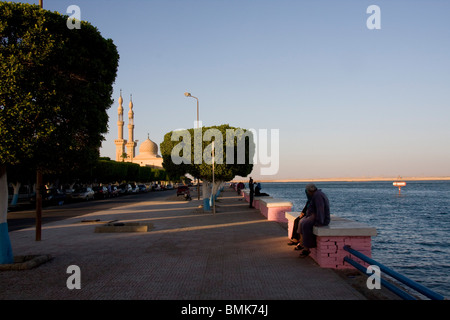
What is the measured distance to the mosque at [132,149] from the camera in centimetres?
11699

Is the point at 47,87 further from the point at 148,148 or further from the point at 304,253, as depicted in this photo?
the point at 148,148

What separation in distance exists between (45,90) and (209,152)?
633 inches

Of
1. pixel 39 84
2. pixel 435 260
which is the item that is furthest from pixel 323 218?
pixel 435 260

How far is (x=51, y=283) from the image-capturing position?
7270 millimetres

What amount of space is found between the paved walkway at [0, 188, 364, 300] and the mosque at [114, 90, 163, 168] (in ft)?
Result: 342

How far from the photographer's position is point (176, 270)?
805cm

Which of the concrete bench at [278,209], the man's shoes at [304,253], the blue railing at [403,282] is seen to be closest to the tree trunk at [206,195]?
the concrete bench at [278,209]

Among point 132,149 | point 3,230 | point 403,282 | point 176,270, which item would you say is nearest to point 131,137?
point 132,149

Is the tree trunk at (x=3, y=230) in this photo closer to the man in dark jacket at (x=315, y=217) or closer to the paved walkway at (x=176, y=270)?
the paved walkway at (x=176, y=270)

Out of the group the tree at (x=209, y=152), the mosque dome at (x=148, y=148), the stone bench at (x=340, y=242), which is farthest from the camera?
the mosque dome at (x=148, y=148)

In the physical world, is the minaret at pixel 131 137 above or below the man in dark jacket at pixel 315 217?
above

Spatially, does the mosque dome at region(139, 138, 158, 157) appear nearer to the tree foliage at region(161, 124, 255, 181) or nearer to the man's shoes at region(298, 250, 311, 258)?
the tree foliage at region(161, 124, 255, 181)
